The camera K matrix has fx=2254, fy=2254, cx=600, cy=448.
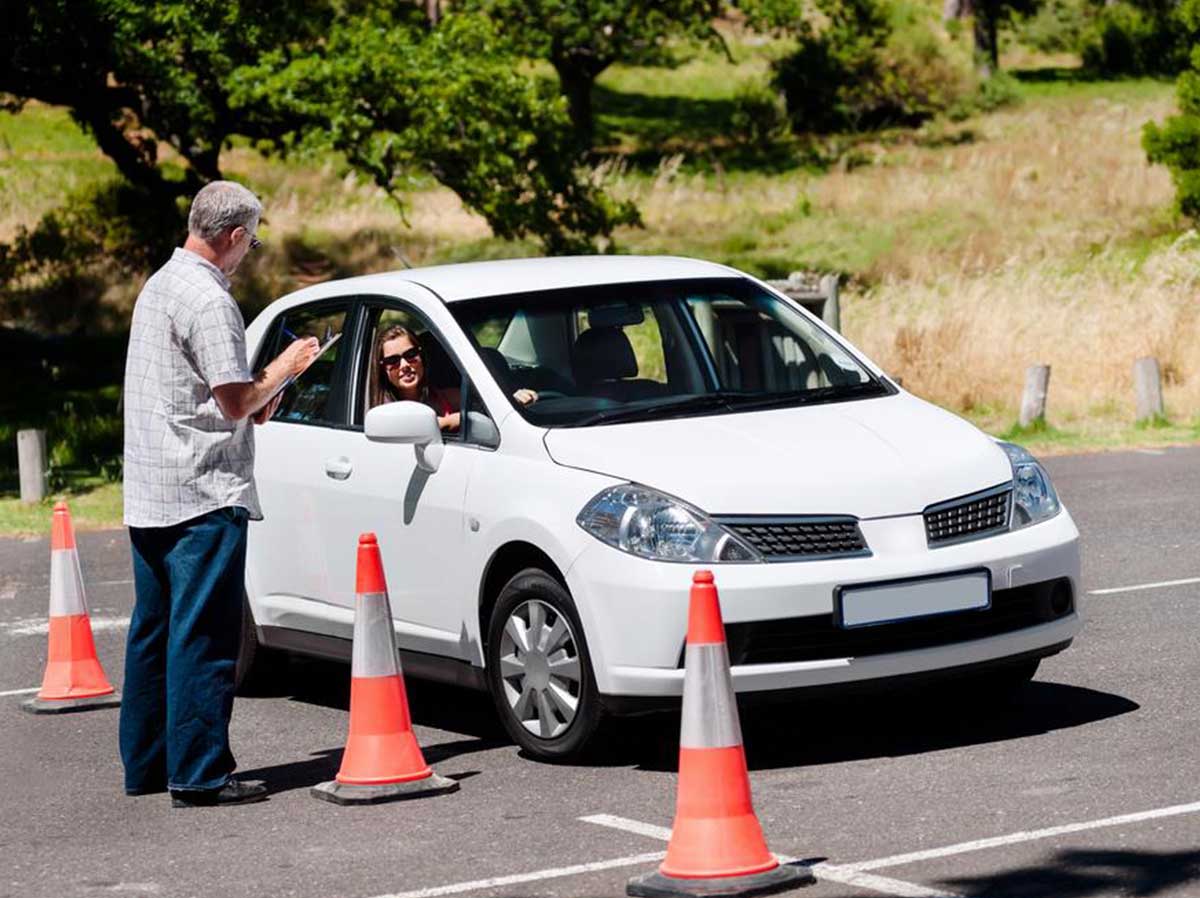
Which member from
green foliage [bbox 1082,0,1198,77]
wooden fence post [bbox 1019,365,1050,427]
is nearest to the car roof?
wooden fence post [bbox 1019,365,1050,427]

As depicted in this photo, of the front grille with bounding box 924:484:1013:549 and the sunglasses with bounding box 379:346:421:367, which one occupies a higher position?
the sunglasses with bounding box 379:346:421:367

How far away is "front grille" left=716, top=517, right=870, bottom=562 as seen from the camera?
287 inches

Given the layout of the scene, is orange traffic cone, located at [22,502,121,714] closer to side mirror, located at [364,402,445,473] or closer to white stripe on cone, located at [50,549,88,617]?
white stripe on cone, located at [50,549,88,617]

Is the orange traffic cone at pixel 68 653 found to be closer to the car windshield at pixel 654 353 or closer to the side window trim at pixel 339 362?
the side window trim at pixel 339 362

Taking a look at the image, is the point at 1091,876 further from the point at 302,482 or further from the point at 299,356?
the point at 302,482

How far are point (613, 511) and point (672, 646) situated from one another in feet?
1.63

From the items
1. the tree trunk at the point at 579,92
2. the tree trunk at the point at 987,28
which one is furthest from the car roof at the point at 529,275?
the tree trunk at the point at 987,28

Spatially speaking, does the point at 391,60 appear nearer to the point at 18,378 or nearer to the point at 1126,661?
the point at 18,378

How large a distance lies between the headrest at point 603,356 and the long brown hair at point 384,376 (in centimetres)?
72

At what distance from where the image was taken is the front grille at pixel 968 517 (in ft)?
24.7

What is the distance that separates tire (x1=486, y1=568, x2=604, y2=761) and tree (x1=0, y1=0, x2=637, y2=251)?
59.2 feet

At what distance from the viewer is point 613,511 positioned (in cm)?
744

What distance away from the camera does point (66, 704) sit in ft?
31.1

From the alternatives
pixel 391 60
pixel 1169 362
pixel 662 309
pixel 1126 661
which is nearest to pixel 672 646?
pixel 662 309
